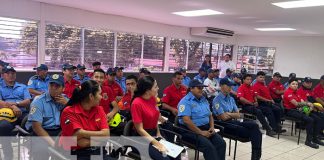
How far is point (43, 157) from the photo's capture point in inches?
93.2

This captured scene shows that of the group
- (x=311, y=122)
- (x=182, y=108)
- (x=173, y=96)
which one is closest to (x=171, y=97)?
(x=173, y=96)

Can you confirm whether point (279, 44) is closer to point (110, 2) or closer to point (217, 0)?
point (217, 0)

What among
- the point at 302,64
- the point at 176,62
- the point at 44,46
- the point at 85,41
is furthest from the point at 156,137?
the point at 302,64

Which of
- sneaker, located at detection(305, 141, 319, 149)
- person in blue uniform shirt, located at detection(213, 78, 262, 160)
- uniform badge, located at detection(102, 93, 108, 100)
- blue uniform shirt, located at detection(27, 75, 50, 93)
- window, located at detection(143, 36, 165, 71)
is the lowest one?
sneaker, located at detection(305, 141, 319, 149)

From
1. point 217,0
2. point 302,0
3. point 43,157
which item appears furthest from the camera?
point 217,0

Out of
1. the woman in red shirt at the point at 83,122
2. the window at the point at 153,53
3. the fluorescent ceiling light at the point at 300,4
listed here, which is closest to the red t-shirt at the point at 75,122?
the woman in red shirt at the point at 83,122

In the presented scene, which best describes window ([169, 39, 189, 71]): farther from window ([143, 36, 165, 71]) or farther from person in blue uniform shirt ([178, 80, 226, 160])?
person in blue uniform shirt ([178, 80, 226, 160])

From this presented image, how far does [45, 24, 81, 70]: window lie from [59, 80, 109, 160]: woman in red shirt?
474 centimetres

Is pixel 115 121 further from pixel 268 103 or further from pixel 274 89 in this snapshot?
pixel 274 89

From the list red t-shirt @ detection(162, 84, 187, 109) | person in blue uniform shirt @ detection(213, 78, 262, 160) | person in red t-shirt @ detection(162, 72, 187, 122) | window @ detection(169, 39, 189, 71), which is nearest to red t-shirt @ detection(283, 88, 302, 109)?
person in blue uniform shirt @ detection(213, 78, 262, 160)

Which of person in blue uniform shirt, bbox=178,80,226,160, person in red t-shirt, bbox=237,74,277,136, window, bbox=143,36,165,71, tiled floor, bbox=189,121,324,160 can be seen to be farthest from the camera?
window, bbox=143,36,165,71

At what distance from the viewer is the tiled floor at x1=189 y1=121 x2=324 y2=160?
12.9 feet

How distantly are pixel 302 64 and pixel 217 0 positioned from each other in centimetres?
696

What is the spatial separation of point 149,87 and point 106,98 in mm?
1268
